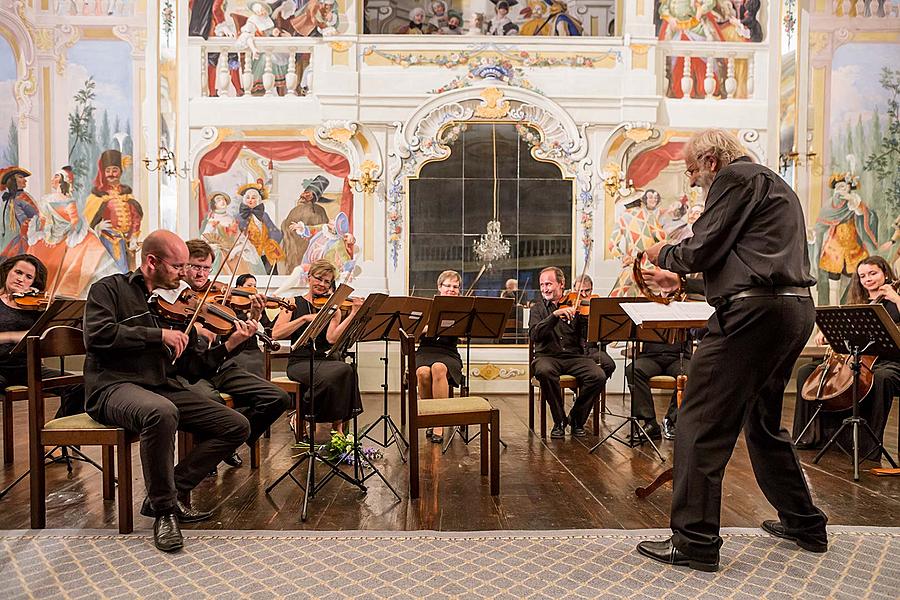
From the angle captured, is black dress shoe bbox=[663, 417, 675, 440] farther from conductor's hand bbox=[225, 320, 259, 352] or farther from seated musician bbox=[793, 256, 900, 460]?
conductor's hand bbox=[225, 320, 259, 352]

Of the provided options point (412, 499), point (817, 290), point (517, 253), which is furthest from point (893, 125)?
point (412, 499)

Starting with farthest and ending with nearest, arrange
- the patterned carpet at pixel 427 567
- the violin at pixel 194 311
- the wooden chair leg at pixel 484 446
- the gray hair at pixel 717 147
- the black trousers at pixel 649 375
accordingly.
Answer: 1. the black trousers at pixel 649 375
2. the wooden chair leg at pixel 484 446
3. the violin at pixel 194 311
4. the gray hair at pixel 717 147
5. the patterned carpet at pixel 427 567

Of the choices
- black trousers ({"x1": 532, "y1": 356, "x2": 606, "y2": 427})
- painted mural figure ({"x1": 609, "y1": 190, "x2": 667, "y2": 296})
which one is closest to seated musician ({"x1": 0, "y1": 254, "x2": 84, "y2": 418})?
black trousers ({"x1": 532, "y1": 356, "x2": 606, "y2": 427})

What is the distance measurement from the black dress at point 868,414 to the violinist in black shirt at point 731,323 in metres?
2.58

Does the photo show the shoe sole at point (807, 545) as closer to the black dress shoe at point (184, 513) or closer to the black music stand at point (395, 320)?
the black music stand at point (395, 320)

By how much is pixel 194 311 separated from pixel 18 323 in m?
2.25

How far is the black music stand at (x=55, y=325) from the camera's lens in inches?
172

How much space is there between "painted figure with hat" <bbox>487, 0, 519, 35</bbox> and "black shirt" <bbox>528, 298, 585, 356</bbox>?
428 centimetres

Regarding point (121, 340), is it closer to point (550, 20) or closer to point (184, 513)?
point (184, 513)

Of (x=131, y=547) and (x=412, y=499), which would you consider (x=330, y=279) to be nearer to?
(x=412, y=499)

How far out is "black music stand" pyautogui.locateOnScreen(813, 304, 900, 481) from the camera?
180 inches

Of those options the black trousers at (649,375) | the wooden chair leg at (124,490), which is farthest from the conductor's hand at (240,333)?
the black trousers at (649,375)

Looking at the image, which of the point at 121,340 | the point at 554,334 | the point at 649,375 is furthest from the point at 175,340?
the point at 649,375

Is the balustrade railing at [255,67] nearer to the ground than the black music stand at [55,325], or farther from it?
farther from it
